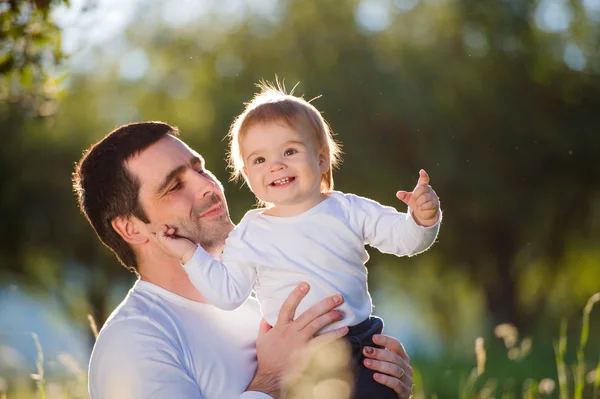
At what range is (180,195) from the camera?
424cm

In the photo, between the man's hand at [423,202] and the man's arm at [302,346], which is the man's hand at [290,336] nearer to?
the man's arm at [302,346]

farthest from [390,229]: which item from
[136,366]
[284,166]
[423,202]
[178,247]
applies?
[136,366]

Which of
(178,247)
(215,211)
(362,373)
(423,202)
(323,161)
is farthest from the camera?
(215,211)

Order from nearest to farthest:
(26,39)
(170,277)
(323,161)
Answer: (323,161) < (170,277) < (26,39)

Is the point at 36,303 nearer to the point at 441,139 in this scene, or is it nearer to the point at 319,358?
the point at 441,139

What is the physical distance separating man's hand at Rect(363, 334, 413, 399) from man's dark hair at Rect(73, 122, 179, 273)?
1.41m

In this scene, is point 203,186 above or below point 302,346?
above

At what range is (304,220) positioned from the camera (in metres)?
3.54

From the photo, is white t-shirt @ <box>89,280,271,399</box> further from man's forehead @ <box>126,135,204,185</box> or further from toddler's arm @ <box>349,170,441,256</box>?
toddler's arm @ <box>349,170,441,256</box>

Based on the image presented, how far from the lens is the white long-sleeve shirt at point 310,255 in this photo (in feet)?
11.4

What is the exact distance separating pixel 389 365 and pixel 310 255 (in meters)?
0.56

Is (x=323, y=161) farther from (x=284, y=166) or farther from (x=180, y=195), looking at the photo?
(x=180, y=195)

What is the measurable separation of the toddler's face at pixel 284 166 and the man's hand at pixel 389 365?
65cm

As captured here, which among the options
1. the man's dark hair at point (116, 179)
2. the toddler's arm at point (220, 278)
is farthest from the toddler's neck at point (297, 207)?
the man's dark hair at point (116, 179)
